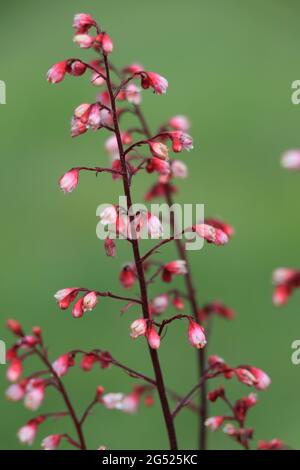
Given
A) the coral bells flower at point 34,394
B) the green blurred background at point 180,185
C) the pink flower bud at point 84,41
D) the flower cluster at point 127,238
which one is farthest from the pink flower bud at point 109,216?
the green blurred background at point 180,185

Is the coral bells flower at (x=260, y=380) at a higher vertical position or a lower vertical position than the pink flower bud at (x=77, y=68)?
lower

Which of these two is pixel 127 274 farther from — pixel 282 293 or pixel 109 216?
pixel 282 293

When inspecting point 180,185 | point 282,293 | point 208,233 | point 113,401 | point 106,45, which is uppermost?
point 180,185

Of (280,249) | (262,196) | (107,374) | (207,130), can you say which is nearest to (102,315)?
(107,374)

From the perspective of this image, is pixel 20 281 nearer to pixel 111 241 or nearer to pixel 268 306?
pixel 268 306

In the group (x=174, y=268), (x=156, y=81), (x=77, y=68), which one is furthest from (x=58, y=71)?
(x=174, y=268)

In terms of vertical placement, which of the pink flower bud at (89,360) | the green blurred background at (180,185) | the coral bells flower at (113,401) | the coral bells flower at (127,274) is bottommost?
the coral bells flower at (113,401)

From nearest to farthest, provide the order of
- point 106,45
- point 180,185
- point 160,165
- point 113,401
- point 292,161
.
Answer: point 292,161, point 106,45, point 160,165, point 113,401, point 180,185

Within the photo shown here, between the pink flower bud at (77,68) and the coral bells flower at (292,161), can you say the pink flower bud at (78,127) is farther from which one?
the coral bells flower at (292,161)
